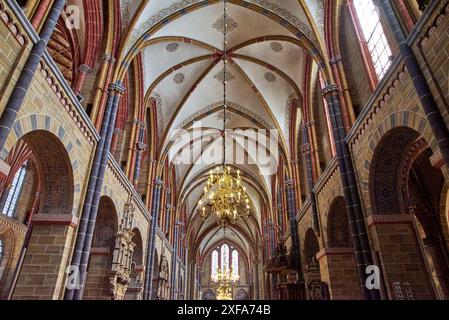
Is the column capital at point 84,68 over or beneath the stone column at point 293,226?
over

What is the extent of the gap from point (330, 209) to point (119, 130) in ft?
29.1

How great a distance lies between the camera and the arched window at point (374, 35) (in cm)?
911

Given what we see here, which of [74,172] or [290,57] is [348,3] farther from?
[74,172]

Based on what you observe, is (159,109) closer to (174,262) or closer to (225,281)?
(174,262)

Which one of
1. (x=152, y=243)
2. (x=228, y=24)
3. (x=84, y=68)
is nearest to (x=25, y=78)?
(x=84, y=68)

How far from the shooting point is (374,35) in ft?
31.4

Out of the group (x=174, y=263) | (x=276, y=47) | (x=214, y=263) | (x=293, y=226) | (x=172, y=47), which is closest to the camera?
(x=276, y=47)

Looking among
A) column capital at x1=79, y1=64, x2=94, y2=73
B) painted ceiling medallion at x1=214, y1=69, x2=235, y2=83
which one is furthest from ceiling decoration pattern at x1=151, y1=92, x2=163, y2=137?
column capital at x1=79, y1=64, x2=94, y2=73

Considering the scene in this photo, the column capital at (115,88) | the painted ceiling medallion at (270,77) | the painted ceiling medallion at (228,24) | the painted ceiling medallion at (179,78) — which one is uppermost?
the painted ceiling medallion at (228,24)

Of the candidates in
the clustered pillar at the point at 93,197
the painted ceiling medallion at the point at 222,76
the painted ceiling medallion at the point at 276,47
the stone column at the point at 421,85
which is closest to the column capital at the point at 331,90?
the stone column at the point at 421,85

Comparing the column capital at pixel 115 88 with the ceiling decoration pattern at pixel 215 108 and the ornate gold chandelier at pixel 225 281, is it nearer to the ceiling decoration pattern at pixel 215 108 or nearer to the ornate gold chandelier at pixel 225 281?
the ceiling decoration pattern at pixel 215 108

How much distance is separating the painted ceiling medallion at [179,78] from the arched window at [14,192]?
1000cm

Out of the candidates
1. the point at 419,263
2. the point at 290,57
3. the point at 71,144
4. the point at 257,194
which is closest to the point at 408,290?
the point at 419,263

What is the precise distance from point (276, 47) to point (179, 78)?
5263 millimetres
